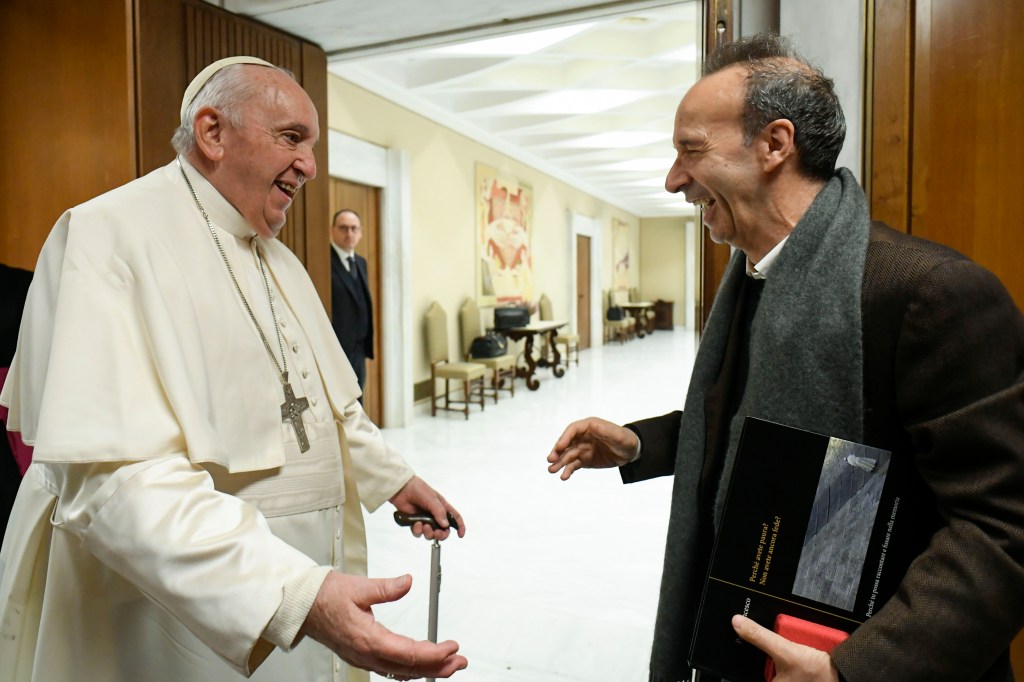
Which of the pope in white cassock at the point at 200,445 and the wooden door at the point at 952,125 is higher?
the wooden door at the point at 952,125

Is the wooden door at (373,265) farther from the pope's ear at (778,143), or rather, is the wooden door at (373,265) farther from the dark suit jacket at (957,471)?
the dark suit jacket at (957,471)

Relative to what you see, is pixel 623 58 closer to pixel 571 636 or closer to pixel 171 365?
pixel 571 636

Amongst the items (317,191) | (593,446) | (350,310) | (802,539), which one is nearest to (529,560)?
(317,191)

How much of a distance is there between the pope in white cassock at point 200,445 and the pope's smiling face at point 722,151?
2.77ft

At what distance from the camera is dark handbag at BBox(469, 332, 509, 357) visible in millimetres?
8609

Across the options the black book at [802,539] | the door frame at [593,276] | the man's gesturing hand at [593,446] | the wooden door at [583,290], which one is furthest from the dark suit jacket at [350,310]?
the wooden door at [583,290]

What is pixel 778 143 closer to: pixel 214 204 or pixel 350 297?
pixel 214 204

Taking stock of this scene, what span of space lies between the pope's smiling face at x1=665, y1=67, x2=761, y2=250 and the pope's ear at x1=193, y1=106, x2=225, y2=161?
3.17 ft

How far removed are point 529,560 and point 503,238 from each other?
694 cm

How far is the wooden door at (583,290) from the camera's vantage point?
14594 millimetres

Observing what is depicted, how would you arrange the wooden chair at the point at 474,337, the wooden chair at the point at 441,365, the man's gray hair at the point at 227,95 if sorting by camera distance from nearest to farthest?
the man's gray hair at the point at 227,95, the wooden chair at the point at 441,365, the wooden chair at the point at 474,337

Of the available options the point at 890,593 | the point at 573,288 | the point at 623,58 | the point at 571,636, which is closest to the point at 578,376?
the point at 573,288

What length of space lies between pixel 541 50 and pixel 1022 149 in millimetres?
5195

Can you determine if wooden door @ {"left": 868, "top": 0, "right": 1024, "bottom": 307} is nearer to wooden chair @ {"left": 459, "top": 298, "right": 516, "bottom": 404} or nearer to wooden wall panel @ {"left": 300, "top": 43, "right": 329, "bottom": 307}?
wooden wall panel @ {"left": 300, "top": 43, "right": 329, "bottom": 307}
